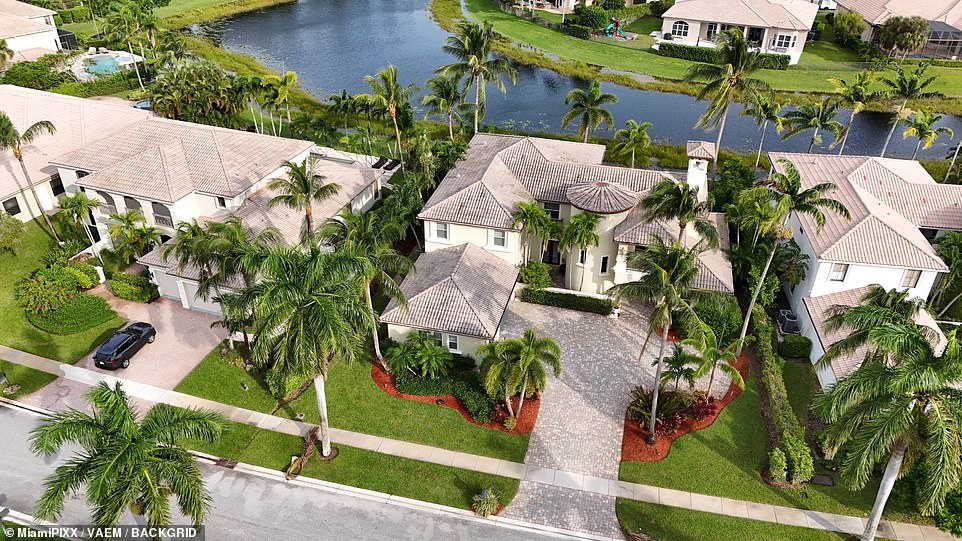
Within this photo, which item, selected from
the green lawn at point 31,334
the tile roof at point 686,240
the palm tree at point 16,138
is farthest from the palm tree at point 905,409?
the palm tree at point 16,138

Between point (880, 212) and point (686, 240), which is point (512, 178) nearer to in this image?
point (686, 240)

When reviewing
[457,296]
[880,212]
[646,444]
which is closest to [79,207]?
[457,296]

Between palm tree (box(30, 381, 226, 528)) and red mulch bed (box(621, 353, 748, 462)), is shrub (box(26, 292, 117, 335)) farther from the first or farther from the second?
red mulch bed (box(621, 353, 748, 462))

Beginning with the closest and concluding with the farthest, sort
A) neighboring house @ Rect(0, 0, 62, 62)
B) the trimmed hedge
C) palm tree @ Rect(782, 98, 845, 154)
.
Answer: palm tree @ Rect(782, 98, 845, 154)
neighboring house @ Rect(0, 0, 62, 62)
the trimmed hedge

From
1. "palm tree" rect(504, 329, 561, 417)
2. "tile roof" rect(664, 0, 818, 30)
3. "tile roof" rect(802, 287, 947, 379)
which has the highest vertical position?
"tile roof" rect(664, 0, 818, 30)

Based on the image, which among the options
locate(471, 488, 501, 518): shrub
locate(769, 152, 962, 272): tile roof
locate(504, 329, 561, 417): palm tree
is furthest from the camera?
locate(769, 152, 962, 272): tile roof

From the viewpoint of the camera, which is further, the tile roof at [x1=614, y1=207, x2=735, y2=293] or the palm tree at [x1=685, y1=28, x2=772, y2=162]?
the palm tree at [x1=685, y1=28, x2=772, y2=162]

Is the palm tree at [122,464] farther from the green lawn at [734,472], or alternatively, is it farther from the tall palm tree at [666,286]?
the green lawn at [734,472]

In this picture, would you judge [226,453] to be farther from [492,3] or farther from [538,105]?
[492,3]

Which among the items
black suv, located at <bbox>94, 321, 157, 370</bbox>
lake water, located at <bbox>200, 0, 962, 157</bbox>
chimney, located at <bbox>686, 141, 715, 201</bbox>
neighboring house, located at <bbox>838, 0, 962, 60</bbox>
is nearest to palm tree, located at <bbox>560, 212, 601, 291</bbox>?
chimney, located at <bbox>686, 141, 715, 201</bbox>
